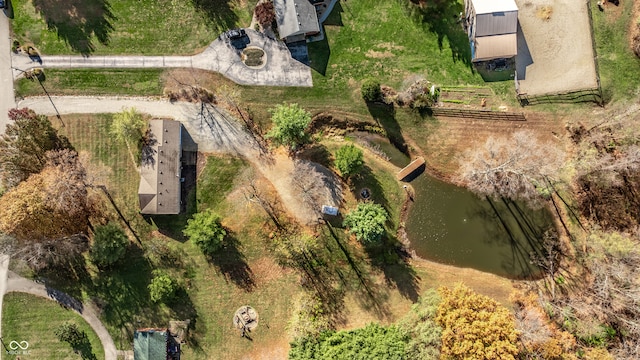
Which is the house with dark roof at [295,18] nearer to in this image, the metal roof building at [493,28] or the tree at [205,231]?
the metal roof building at [493,28]

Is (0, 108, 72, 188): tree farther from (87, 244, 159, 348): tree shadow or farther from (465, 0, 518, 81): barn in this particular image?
(465, 0, 518, 81): barn

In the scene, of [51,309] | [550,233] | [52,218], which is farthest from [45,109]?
[550,233]

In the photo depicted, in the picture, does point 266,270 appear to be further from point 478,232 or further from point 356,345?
point 478,232

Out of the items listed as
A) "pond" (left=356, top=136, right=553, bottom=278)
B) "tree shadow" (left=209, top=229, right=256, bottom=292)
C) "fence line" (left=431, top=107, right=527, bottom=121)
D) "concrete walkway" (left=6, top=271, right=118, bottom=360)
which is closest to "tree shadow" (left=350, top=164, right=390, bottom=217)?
"pond" (left=356, top=136, right=553, bottom=278)

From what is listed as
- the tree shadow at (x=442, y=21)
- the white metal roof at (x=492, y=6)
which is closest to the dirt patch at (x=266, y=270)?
the tree shadow at (x=442, y=21)

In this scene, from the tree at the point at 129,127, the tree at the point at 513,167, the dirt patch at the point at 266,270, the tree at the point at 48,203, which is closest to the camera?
the tree at the point at 48,203

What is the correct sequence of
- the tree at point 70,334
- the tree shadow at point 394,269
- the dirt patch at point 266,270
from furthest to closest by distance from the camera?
the tree shadow at point 394,269 → the dirt patch at point 266,270 → the tree at point 70,334

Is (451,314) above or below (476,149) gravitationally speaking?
below

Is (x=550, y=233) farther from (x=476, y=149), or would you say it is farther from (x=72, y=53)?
(x=72, y=53)
